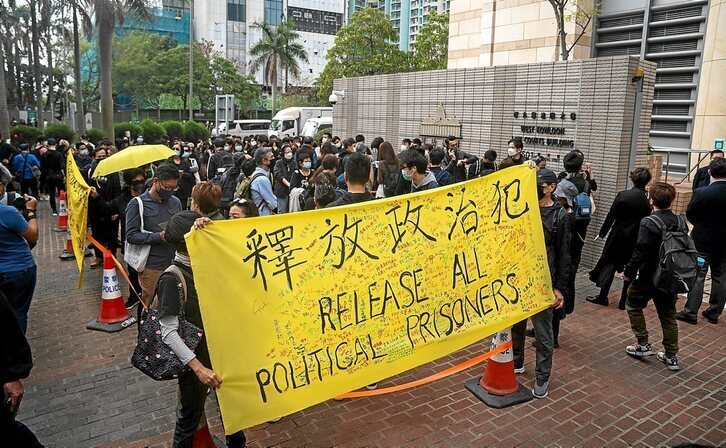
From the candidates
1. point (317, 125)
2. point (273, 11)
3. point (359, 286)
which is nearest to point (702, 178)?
point (359, 286)

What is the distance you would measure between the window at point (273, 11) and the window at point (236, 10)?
13.8ft

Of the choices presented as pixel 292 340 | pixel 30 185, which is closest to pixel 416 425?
pixel 292 340

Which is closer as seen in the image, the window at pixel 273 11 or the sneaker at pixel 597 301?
the sneaker at pixel 597 301

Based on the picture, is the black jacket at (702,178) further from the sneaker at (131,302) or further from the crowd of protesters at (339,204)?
the sneaker at (131,302)

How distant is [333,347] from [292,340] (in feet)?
1.03

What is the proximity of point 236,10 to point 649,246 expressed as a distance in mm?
78863

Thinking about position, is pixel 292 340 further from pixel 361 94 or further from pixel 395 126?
pixel 361 94

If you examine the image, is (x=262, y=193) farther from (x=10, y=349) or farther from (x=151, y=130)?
(x=151, y=130)

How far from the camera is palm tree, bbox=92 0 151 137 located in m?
21.7

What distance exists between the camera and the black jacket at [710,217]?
250 inches

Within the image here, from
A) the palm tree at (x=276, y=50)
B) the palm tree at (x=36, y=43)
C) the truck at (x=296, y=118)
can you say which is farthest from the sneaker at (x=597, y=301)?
the palm tree at (x=276, y=50)

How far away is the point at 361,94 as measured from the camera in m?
16.1

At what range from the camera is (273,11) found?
260 ft

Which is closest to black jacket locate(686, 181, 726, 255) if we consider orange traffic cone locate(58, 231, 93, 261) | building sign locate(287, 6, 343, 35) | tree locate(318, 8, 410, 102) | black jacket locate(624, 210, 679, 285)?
black jacket locate(624, 210, 679, 285)
